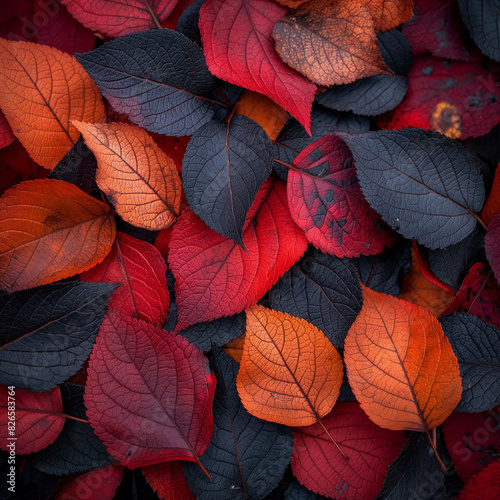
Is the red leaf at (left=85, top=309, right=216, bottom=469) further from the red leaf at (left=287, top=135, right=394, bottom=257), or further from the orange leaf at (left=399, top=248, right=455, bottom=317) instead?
the orange leaf at (left=399, top=248, right=455, bottom=317)

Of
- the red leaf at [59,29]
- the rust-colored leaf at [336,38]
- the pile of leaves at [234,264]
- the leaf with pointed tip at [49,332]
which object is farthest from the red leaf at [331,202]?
the red leaf at [59,29]

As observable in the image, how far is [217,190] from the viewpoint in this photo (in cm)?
67

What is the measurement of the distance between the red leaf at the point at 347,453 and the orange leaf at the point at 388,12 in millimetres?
701

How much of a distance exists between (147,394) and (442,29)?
2.88 feet

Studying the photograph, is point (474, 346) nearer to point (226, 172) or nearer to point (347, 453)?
point (347, 453)

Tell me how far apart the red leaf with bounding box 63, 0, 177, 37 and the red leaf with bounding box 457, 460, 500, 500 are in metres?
0.97

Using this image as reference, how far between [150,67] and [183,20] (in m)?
0.13

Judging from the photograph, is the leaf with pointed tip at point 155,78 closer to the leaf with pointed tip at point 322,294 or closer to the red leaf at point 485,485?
the leaf with pointed tip at point 322,294

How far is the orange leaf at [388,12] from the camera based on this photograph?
0.73 meters

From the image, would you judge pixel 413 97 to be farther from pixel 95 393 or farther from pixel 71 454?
pixel 71 454

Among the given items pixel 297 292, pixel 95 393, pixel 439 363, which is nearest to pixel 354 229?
pixel 297 292

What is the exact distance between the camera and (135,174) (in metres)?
0.69

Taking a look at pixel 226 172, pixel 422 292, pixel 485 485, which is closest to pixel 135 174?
pixel 226 172

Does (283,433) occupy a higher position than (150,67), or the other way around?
(150,67)
